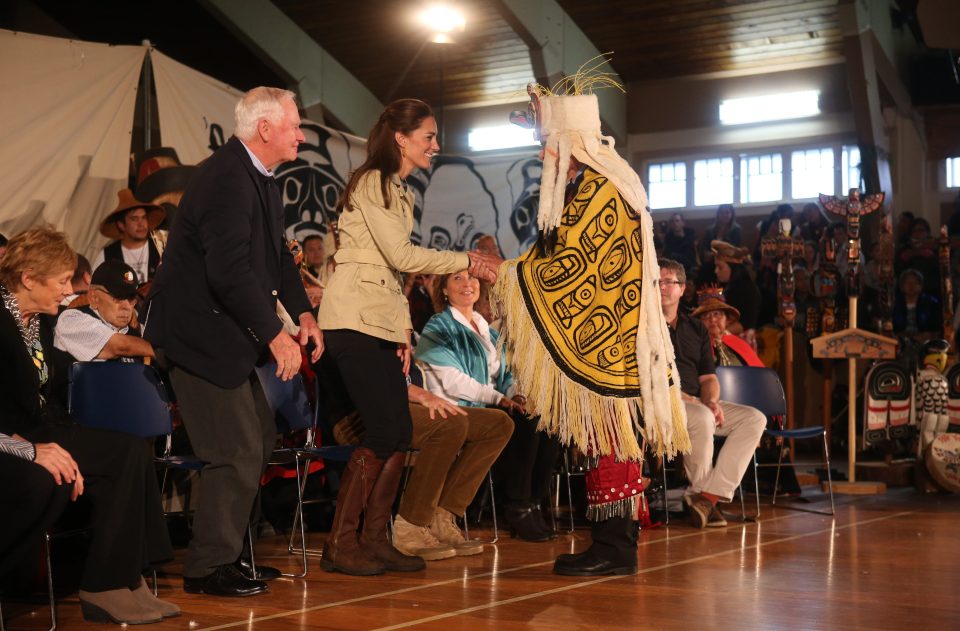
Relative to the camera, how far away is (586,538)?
476cm

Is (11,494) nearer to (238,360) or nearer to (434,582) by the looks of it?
(238,360)

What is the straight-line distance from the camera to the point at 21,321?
2.95 m

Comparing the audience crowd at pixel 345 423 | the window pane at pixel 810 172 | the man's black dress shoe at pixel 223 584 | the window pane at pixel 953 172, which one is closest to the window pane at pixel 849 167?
the window pane at pixel 810 172

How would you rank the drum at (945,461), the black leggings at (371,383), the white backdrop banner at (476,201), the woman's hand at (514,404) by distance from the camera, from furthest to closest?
Result: the white backdrop banner at (476,201) < the drum at (945,461) < the woman's hand at (514,404) < the black leggings at (371,383)

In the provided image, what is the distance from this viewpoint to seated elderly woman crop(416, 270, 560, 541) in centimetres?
466

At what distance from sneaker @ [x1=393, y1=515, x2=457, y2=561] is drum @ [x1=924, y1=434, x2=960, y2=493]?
383cm

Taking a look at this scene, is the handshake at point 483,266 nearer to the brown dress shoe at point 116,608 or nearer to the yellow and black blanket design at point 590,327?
the yellow and black blanket design at point 590,327

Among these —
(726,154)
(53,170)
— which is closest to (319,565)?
(53,170)

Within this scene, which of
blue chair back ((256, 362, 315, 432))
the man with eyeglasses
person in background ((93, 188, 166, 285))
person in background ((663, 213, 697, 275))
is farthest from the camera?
person in background ((663, 213, 697, 275))

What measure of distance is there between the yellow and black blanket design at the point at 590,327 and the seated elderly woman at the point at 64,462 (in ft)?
4.14

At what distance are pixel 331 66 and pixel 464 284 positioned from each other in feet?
22.8

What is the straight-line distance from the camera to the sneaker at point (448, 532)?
13.8 feet

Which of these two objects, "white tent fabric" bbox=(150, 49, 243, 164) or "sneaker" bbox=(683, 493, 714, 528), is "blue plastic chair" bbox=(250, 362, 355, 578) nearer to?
"sneaker" bbox=(683, 493, 714, 528)

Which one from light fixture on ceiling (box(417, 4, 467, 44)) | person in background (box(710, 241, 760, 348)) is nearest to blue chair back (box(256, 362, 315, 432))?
person in background (box(710, 241, 760, 348))
